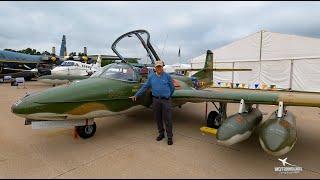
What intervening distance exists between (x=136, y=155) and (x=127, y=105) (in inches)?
57.4

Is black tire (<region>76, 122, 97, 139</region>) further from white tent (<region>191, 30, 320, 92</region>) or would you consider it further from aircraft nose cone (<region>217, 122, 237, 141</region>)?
white tent (<region>191, 30, 320, 92</region>)

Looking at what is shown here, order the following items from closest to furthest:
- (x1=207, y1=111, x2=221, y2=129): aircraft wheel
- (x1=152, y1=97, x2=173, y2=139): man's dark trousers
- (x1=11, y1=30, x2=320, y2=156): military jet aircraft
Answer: (x1=11, y1=30, x2=320, y2=156): military jet aircraft, (x1=152, y1=97, x2=173, y2=139): man's dark trousers, (x1=207, y1=111, x2=221, y2=129): aircraft wheel

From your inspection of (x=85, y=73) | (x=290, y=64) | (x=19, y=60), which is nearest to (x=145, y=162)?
(x=290, y=64)

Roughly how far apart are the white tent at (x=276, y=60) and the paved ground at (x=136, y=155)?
1298cm

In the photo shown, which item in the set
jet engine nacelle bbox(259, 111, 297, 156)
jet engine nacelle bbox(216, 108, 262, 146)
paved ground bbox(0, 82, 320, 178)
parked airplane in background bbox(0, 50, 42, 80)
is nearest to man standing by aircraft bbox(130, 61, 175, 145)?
paved ground bbox(0, 82, 320, 178)

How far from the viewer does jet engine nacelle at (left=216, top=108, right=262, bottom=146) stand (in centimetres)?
387

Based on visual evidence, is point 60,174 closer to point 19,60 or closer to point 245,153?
point 245,153

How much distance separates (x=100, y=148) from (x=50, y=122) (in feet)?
3.44

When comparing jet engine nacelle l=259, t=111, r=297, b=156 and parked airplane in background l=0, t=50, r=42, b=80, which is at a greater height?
parked airplane in background l=0, t=50, r=42, b=80

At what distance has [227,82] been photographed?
73.2 feet

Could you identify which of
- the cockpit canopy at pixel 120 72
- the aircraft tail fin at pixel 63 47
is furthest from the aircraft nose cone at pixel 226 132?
the aircraft tail fin at pixel 63 47

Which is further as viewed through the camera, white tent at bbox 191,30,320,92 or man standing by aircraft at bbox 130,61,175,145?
white tent at bbox 191,30,320,92

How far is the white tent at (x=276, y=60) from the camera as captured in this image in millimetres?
16812

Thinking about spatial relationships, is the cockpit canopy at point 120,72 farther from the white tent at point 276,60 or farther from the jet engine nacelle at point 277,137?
the white tent at point 276,60
